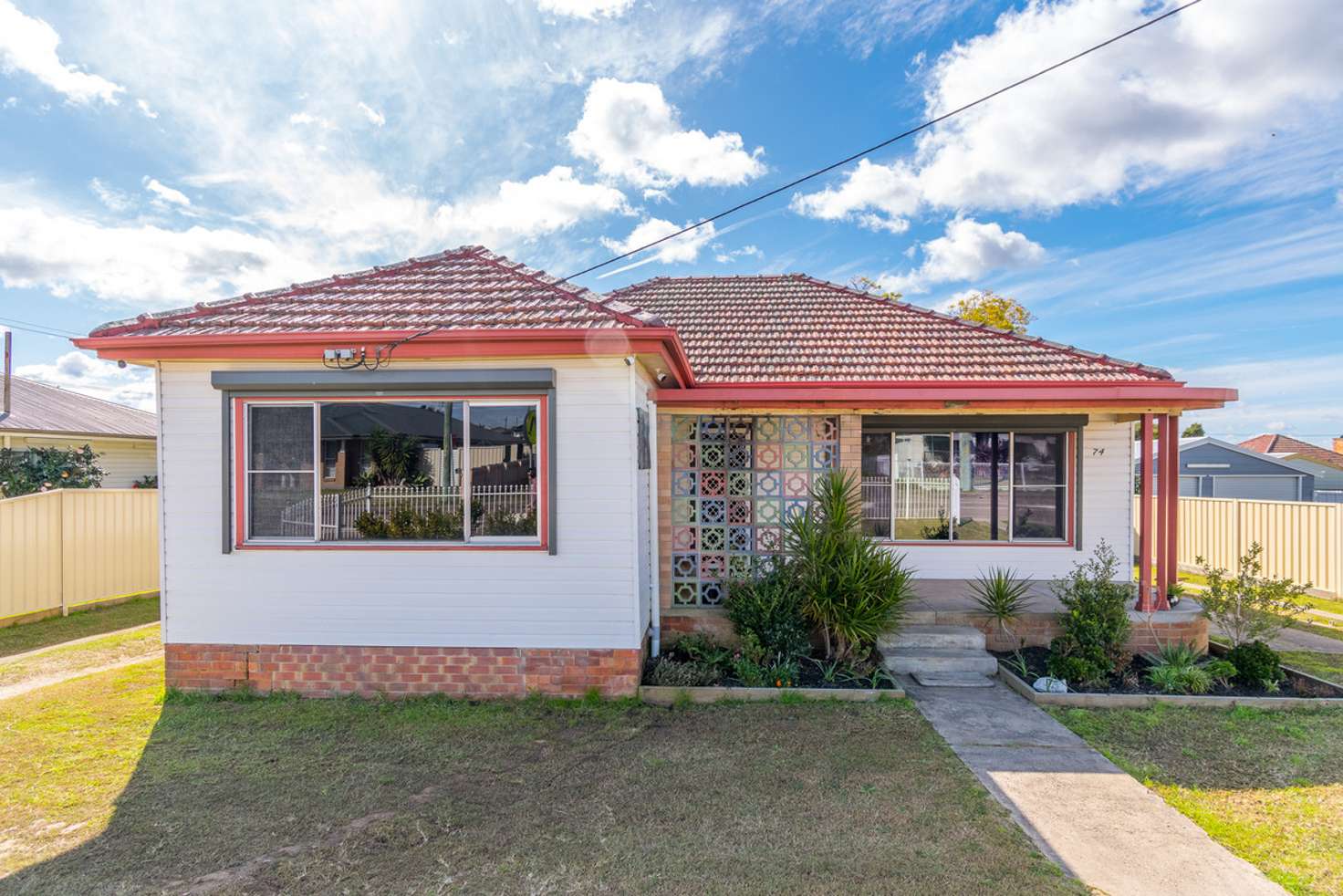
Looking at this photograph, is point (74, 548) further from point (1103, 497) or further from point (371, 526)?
point (1103, 497)

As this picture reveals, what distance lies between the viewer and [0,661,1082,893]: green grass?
3.20m

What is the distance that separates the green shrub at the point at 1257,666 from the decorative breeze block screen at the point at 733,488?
14.1 ft

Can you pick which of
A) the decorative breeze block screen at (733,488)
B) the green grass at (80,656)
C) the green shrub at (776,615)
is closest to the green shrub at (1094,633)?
the green shrub at (776,615)

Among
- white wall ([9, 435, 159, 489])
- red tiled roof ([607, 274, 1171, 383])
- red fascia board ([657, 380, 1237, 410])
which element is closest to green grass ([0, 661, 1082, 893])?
red fascia board ([657, 380, 1237, 410])

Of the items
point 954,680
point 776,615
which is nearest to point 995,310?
point 954,680

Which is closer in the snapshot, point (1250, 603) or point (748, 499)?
point (1250, 603)

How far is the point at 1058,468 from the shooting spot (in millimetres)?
8727

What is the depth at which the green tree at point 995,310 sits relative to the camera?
19.3 m

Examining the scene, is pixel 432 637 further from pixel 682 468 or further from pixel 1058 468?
pixel 1058 468

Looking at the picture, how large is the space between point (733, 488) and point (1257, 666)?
17.5 feet

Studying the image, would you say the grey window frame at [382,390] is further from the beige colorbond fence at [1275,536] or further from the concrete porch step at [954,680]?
the beige colorbond fence at [1275,536]

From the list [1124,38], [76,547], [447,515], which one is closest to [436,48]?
[447,515]

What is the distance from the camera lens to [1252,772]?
4.34 meters

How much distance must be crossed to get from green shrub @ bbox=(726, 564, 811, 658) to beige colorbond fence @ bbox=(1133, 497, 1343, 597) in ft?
19.7
